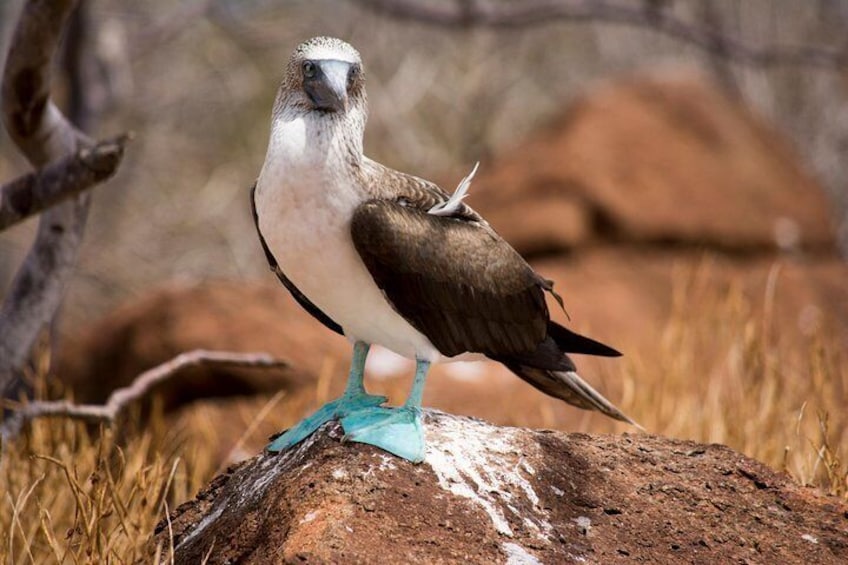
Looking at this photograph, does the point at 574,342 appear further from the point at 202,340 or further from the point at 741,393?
the point at 202,340

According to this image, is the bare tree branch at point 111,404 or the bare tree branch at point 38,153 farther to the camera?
the bare tree branch at point 111,404

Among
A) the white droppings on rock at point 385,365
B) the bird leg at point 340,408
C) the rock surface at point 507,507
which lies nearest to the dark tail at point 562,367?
the rock surface at point 507,507

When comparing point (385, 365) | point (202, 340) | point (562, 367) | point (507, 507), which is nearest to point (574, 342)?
point (562, 367)

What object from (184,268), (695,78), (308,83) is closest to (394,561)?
(308,83)

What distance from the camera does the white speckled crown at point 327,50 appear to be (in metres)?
3.36

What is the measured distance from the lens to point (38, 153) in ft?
16.0

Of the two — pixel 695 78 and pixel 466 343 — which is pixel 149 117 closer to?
pixel 695 78

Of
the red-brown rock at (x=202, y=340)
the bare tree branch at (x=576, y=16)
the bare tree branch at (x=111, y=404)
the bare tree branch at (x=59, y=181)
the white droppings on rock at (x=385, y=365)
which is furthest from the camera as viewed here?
the bare tree branch at (x=576, y=16)

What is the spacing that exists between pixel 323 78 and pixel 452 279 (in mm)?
691

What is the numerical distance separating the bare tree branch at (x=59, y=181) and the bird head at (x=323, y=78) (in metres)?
0.87

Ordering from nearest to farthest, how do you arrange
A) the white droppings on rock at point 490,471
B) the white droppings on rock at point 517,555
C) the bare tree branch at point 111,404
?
the white droppings on rock at point 517,555 → the white droppings on rock at point 490,471 → the bare tree branch at point 111,404

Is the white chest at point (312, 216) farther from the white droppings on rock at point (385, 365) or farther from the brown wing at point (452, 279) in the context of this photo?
the white droppings on rock at point (385, 365)

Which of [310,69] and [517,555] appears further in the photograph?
[310,69]

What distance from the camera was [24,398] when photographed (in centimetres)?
523
